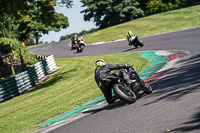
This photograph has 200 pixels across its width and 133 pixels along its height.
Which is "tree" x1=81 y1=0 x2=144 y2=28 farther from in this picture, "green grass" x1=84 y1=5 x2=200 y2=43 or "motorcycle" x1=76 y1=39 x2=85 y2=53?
"motorcycle" x1=76 y1=39 x2=85 y2=53

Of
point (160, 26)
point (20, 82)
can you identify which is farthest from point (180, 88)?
point (160, 26)

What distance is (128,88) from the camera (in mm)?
7203

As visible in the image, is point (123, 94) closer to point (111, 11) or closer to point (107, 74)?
point (107, 74)

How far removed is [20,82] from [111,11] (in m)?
50.8

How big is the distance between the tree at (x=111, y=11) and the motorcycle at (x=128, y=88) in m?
57.0

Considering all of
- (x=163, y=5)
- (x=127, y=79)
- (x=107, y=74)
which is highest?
(x=163, y=5)

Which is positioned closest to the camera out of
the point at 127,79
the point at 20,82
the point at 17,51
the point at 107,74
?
the point at 127,79

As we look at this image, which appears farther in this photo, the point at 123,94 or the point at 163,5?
the point at 163,5

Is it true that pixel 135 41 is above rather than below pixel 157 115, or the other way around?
above

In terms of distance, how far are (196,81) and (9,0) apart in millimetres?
14790

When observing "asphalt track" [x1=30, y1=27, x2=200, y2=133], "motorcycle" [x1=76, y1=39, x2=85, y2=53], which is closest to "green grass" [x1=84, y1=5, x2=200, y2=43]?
"motorcycle" [x1=76, y1=39, x2=85, y2=53]

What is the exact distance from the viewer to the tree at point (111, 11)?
6359 cm

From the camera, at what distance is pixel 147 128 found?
4832 millimetres

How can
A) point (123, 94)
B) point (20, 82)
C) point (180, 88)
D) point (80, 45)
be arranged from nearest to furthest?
point (123, 94) → point (180, 88) → point (20, 82) → point (80, 45)
